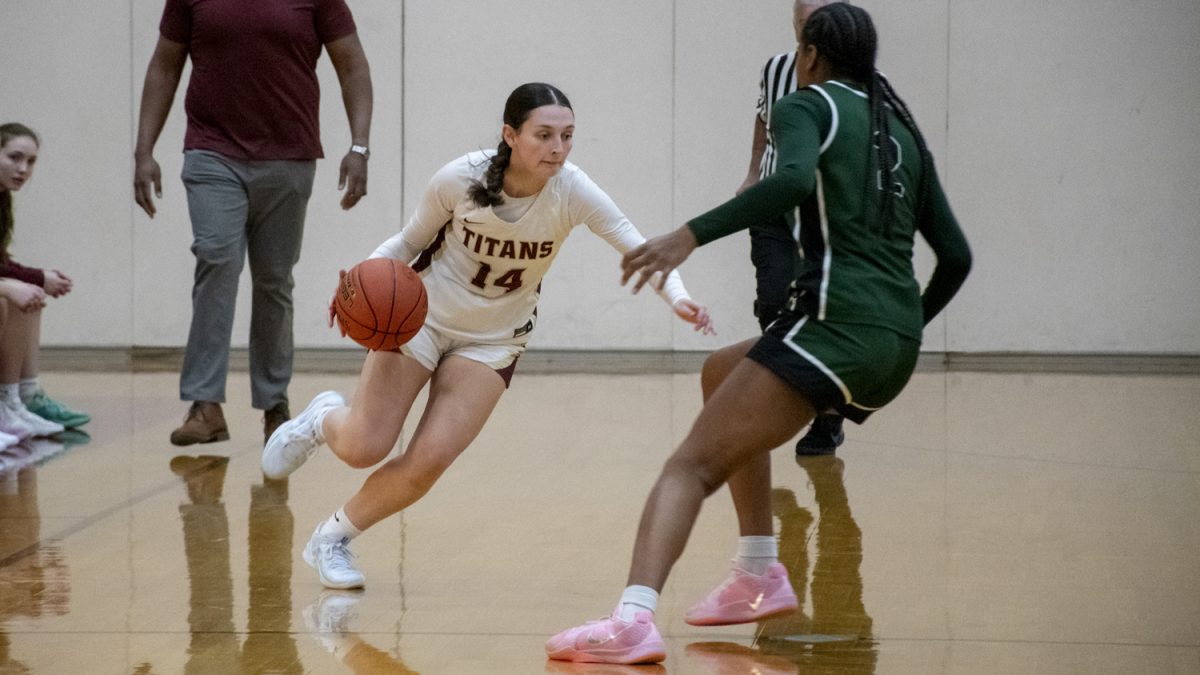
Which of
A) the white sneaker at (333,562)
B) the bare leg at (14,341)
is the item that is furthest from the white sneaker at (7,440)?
the white sneaker at (333,562)

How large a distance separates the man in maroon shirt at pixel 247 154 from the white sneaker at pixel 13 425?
844 mm

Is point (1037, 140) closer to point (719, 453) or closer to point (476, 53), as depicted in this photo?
point (476, 53)

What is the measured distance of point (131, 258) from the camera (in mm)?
10000

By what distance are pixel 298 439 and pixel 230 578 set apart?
580 millimetres

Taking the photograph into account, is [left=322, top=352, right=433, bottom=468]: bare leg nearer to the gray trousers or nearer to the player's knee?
the player's knee

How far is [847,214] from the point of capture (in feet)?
11.3

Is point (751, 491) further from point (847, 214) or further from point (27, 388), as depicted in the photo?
point (27, 388)

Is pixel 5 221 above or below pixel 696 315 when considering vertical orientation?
above

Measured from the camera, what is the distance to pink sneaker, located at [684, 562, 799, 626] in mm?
3850

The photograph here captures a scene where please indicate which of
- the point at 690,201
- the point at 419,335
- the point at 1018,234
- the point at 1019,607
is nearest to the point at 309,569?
the point at 419,335

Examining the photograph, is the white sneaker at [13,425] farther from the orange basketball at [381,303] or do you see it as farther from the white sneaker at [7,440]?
the orange basketball at [381,303]

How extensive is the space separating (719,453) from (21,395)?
434 cm

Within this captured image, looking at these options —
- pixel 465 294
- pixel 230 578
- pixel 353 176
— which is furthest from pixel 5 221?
pixel 465 294

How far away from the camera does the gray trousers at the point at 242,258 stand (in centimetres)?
622
